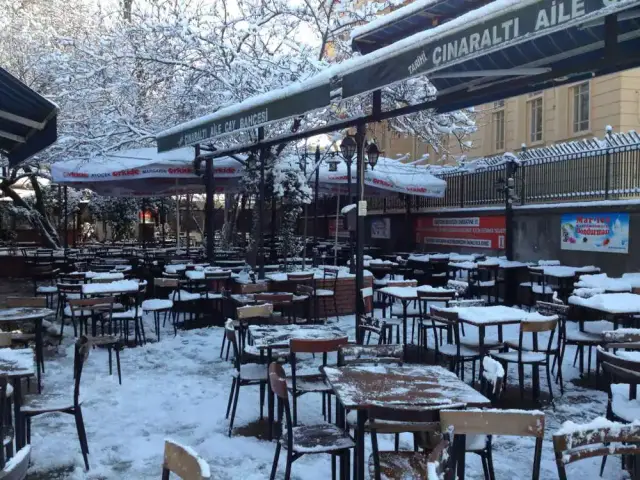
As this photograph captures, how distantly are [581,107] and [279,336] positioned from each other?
16.8 m

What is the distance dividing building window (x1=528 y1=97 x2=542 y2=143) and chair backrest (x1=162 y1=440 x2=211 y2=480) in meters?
20.4

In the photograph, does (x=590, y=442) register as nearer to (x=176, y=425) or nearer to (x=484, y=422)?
(x=484, y=422)

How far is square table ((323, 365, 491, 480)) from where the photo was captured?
365 cm

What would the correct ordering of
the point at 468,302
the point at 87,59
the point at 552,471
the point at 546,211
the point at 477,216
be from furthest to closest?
1. the point at 477,216
2. the point at 87,59
3. the point at 546,211
4. the point at 468,302
5. the point at 552,471

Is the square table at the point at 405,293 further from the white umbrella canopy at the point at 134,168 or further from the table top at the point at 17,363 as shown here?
the white umbrella canopy at the point at 134,168

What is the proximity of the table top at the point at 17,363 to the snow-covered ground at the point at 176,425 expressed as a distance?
1.98 ft

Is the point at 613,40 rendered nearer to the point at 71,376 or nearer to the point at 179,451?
the point at 179,451

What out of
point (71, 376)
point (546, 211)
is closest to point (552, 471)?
point (71, 376)

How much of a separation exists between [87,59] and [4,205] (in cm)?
1482

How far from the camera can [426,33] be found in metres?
5.34

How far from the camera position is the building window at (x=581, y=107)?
1903 centimetres

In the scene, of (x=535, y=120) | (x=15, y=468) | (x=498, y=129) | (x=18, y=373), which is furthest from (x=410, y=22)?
(x=498, y=129)

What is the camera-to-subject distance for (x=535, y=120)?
21.3 metres

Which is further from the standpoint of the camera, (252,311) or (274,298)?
(274,298)
